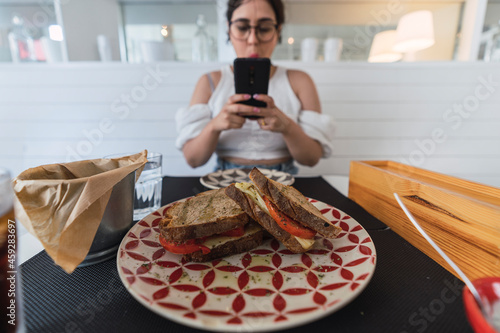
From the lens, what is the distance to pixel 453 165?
2635 millimetres

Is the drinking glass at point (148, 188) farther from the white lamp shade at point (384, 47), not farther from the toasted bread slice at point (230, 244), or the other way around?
the white lamp shade at point (384, 47)

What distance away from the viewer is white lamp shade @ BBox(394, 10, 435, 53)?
7.75 ft

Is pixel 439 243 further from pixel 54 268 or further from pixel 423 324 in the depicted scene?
pixel 54 268

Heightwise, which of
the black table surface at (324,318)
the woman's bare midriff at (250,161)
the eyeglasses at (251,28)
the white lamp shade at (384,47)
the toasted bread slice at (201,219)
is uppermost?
the white lamp shade at (384,47)

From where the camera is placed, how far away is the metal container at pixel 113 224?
59 centimetres

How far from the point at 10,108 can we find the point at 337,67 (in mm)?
3167

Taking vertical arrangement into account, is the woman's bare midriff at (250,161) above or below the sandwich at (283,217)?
below

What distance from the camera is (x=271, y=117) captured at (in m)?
1.37

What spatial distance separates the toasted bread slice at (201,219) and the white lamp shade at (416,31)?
8.73ft

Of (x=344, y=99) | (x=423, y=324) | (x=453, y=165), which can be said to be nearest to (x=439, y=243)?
(x=423, y=324)

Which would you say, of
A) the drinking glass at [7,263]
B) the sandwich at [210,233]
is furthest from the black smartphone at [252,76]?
the drinking glass at [7,263]

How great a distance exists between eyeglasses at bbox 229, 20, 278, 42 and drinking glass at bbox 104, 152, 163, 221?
1206 millimetres

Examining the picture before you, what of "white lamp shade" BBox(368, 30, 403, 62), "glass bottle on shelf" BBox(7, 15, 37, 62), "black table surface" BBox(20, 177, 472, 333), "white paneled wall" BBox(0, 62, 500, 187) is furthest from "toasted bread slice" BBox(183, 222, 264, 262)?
"glass bottle on shelf" BBox(7, 15, 37, 62)

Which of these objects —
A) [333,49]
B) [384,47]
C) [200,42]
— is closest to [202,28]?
[200,42]
